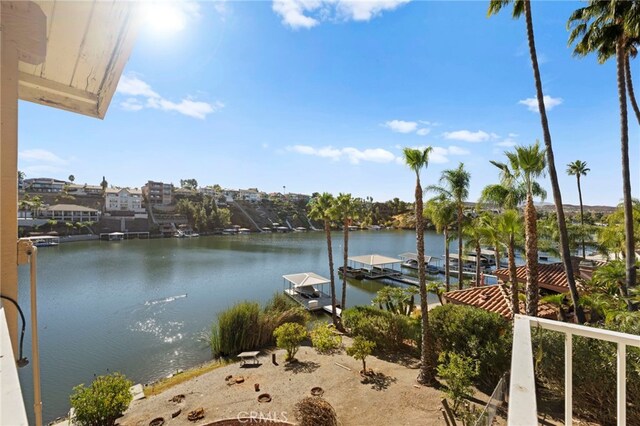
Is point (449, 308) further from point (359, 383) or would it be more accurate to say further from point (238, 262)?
point (238, 262)

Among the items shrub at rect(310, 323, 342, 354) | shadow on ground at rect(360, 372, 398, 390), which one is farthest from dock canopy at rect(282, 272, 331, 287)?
shadow on ground at rect(360, 372, 398, 390)

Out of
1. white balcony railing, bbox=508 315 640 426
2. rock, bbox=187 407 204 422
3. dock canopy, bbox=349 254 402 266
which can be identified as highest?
white balcony railing, bbox=508 315 640 426

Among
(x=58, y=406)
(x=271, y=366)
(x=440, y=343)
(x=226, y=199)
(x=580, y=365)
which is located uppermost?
(x=226, y=199)

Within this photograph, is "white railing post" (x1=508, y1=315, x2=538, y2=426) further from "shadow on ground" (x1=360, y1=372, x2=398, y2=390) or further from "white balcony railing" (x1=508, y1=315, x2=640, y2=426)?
"shadow on ground" (x1=360, y1=372, x2=398, y2=390)

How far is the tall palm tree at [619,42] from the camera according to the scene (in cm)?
883

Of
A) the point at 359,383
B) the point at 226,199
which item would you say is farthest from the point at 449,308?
the point at 226,199

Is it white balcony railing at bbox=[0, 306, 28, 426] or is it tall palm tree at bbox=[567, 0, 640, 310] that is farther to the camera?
tall palm tree at bbox=[567, 0, 640, 310]

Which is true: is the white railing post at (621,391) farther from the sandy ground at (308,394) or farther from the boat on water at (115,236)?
the boat on water at (115,236)

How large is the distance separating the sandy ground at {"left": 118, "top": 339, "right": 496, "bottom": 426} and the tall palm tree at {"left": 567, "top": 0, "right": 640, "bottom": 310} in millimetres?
6882

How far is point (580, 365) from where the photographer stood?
20.8 ft

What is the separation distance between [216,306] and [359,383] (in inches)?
548

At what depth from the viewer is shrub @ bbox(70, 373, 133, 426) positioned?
670 cm

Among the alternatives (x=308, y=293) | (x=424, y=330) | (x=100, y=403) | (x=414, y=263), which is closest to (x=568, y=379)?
(x=424, y=330)

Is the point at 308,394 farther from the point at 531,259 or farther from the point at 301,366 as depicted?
the point at 531,259
